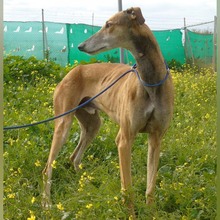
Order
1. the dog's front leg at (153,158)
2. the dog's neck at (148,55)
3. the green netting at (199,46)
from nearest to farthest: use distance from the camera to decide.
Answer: the dog's neck at (148,55)
the dog's front leg at (153,158)
the green netting at (199,46)

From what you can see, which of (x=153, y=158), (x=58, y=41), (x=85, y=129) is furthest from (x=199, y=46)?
(x=153, y=158)

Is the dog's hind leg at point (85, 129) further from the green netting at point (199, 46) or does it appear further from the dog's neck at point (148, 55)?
the green netting at point (199, 46)

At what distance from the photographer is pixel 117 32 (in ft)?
13.5

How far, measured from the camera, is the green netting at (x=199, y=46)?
49.0 feet

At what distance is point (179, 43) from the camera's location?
15.5 metres

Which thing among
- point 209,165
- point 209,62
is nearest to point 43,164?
point 209,165

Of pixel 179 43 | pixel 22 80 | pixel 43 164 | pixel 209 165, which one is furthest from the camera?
pixel 179 43

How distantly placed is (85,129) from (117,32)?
1.89 metres

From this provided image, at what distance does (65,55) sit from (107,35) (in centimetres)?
1043

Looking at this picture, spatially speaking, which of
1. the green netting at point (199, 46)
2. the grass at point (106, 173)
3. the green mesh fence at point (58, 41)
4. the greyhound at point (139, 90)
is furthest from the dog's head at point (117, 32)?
the green netting at point (199, 46)

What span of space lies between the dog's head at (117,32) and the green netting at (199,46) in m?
11.1

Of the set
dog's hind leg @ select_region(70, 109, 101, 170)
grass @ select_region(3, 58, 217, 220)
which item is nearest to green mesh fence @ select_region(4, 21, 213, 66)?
grass @ select_region(3, 58, 217, 220)

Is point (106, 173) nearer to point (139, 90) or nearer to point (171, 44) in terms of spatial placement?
point (139, 90)

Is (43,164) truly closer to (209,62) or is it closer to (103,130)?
(103,130)
